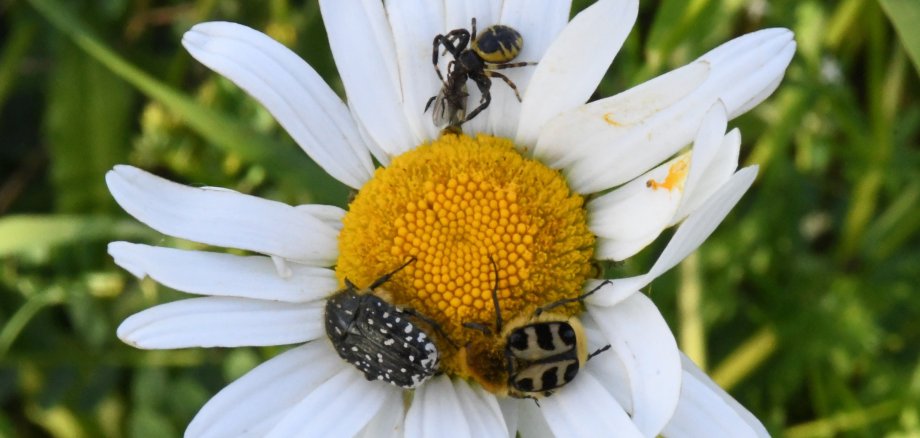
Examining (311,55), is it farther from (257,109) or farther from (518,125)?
(518,125)

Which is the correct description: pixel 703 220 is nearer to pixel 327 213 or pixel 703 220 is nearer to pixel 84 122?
pixel 327 213

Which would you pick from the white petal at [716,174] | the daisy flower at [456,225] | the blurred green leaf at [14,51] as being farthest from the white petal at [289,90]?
the blurred green leaf at [14,51]

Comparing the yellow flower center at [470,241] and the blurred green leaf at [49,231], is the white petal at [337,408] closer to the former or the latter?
the yellow flower center at [470,241]

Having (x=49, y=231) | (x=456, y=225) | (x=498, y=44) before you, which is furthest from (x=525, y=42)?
(x=49, y=231)

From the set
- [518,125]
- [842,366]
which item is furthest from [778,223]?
[518,125]

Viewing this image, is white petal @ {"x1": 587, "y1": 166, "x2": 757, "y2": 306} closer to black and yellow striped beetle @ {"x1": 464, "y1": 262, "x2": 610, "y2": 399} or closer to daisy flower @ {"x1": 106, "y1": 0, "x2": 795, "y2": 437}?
daisy flower @ {"x1": 106, "y1": 0, "x2": 795, "y2": 437}
